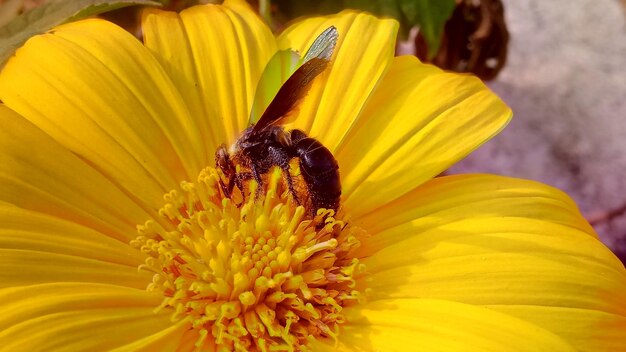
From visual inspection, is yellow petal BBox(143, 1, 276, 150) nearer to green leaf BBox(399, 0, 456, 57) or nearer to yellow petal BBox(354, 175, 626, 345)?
yellow petal BBox(354, 175, 626, 345)

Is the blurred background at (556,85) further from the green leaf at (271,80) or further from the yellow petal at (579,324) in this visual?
the yellow petal at (579,324)

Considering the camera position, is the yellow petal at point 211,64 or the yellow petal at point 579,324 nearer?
the yellow petal at point 579,324

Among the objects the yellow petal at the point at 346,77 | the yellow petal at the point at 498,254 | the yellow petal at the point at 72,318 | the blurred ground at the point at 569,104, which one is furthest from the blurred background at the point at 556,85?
the yellow petal at the point at 72,318

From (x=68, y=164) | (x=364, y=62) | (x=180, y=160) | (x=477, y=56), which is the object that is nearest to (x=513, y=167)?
(x=477, y=56)

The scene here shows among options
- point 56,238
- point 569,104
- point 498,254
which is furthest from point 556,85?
point 56,238

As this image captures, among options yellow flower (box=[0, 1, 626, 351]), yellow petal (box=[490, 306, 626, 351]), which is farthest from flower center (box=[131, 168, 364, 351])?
yellow petal (box=[490, 306, 626, 351])

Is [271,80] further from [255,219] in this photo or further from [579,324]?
[579,324]

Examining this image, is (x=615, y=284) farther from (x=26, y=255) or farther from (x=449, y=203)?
(x=26, y=255)

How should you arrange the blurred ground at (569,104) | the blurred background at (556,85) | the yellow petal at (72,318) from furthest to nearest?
the blurred ground at (569,104) < the blurred background at (556,85) < the yellow petal at (72,318)
